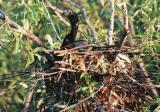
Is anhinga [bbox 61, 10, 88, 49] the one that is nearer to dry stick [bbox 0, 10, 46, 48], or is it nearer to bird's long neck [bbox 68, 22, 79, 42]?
bird's long neck [bbox 68, 22, 79, 42]

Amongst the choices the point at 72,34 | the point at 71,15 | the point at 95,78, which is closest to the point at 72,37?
the point at 72,34

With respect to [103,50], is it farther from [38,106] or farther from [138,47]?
[38,106]

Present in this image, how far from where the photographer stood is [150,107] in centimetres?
382

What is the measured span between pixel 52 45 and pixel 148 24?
0.68 m

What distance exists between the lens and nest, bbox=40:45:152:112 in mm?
3533

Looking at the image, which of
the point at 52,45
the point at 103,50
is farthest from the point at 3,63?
the point at 103,50

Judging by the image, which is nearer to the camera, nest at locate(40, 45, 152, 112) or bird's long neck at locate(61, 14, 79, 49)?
nest at locate(40, 45, 152, 112)

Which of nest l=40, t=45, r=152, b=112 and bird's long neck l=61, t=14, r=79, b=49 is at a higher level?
bird's long neck l=61, t=14, r=79, b=49

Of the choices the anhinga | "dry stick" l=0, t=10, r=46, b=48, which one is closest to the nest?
the anhinga

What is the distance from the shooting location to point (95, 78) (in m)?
3.60

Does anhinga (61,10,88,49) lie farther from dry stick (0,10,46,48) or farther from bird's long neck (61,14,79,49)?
dry stick (0,10,46,48)

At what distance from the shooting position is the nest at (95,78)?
3533mm

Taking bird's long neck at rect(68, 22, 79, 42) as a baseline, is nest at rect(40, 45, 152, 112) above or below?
below

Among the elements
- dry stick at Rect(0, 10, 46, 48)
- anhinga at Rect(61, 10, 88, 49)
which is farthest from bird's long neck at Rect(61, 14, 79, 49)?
dry stick at Rect(0, 10, 46, 48)
